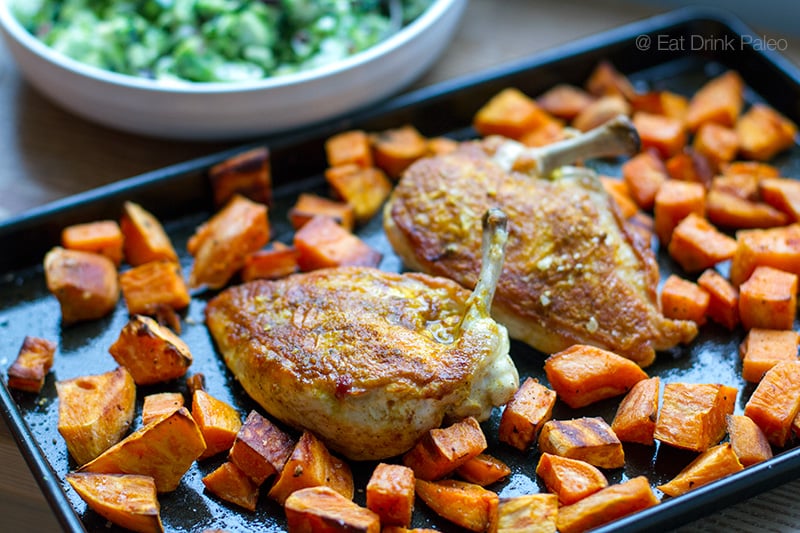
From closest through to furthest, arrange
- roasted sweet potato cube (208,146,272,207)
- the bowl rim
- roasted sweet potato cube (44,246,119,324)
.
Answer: roasted sweet potato cube (44,246,119,324)
roasted sweet potato cube (208,146,272,207)
the bowl rim

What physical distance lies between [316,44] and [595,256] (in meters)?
1.54

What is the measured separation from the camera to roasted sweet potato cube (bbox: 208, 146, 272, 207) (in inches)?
115

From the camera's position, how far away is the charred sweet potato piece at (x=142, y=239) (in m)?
2.79

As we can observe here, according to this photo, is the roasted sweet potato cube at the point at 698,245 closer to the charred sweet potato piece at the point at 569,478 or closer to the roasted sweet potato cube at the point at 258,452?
the charred sweet potato piece at the point at 569,478

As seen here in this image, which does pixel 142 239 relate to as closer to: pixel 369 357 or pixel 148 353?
pixel 148 353

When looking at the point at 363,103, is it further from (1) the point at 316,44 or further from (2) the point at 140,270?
(2) the point at 140,270

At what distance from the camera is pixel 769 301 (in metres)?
2.56

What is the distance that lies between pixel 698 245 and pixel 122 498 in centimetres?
178

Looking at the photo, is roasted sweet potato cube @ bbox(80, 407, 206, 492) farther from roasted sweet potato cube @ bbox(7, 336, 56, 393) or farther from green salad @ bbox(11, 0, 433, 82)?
green salad @ bbox(11, 0, 433, 82)

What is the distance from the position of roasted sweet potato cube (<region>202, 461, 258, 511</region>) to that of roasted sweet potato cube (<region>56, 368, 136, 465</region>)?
29cm

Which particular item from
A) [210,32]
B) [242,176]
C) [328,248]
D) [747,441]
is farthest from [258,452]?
[210,32]

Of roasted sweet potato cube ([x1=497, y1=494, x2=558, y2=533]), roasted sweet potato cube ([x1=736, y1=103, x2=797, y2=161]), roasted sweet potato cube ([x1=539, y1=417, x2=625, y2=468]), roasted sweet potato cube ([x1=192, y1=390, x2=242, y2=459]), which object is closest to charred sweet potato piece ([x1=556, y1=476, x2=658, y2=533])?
roasted sweet potato cube ([x1=497, y1=494, x2=558, y2=533])

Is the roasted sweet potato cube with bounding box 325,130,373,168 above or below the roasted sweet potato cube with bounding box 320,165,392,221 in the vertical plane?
above

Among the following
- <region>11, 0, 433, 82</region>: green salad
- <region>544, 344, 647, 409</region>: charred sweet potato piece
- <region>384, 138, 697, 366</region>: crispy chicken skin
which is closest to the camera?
<region>544, 344, 647, 409</region>: charred sweet potato piece
